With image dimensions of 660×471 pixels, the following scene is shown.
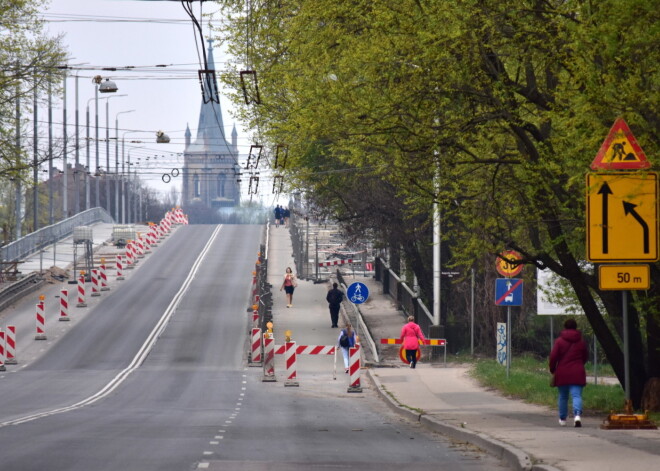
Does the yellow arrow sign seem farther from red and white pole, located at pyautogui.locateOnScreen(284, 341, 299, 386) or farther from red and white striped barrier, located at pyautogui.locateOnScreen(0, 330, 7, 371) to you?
red and white striped barrier, located at pyautogui.locateOnScreen(0, 330, 7, 371)

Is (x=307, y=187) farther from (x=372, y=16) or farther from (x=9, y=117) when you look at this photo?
(x=372, y=16)

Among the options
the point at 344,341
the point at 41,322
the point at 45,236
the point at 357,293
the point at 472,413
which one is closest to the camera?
the point at 472,413

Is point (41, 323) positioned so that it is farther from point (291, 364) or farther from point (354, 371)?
point (354, 371)

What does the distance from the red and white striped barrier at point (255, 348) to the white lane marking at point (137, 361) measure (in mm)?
3258

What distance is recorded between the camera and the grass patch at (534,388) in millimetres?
20750

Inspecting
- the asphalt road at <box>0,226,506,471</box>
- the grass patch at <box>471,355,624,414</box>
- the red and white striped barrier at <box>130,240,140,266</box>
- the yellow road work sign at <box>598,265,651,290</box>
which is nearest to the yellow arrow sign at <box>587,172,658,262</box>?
the yellow road work sign at <box>598,265,651,290</box>

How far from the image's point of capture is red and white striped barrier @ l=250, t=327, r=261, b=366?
36656 mm

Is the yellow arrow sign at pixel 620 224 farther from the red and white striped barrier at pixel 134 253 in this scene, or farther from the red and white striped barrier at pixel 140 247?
the red and white striped barrier at pixel 140 247

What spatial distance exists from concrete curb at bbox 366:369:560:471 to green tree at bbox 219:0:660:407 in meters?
2.85

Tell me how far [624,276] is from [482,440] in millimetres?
2603

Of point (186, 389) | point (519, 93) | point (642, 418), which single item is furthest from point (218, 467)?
point (186, 389)

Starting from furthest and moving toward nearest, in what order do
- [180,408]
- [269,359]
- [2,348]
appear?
[2,348]
[269,359]
[180,408]

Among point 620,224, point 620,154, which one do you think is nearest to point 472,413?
point 620,224

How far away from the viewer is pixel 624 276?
15430 millimetres
